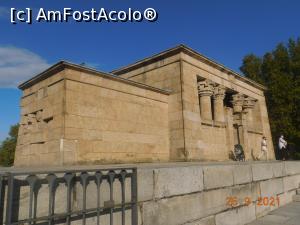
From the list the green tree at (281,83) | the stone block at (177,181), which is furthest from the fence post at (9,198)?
the green tree at (281,83)

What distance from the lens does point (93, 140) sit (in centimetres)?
848

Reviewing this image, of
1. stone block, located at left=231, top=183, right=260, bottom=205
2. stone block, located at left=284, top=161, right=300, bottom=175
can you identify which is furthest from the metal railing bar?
stone block, located at left=284, top=161, right=300, bottom=175

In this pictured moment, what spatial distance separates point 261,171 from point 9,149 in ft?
119

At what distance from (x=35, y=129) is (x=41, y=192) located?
21.6 feet

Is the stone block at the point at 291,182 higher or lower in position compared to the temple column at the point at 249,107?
lower

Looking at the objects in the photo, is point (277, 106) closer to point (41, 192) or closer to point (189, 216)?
Result: point (189, 216)

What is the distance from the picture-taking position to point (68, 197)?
3154 mm

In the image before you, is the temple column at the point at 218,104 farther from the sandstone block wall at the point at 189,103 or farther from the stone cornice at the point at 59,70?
the stone cornice at the point at 59,70

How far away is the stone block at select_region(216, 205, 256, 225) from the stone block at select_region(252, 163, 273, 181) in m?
0.83

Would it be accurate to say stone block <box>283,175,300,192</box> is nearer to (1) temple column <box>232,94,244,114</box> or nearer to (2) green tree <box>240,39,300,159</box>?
(1) temple column <box>232,94,244,114</box>

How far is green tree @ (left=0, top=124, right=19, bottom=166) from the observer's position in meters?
35.5

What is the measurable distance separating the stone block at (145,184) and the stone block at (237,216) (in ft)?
7.11

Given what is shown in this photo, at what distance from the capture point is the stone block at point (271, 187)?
7.70 metres
